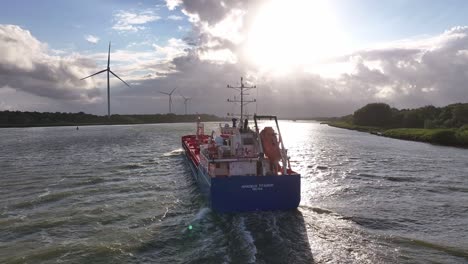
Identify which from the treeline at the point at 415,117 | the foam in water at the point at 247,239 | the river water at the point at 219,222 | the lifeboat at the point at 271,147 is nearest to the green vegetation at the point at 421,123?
the treeline at the point at 415,117

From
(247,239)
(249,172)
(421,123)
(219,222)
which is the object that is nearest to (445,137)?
(421,123)

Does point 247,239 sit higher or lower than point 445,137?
lower

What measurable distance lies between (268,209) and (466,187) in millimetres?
20911

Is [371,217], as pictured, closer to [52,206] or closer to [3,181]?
[52,206]

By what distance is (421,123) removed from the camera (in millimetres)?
131750

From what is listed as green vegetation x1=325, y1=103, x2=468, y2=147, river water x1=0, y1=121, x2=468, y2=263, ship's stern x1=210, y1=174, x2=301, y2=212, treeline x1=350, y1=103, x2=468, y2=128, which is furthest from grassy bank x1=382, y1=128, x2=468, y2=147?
ship's stern x1=210, y1=174, x2=301, y2=212

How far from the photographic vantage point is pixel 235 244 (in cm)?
1716

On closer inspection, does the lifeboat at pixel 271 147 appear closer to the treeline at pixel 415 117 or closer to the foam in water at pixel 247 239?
the foam in water at pixel 247 239

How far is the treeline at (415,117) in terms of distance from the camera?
10788 centimetres

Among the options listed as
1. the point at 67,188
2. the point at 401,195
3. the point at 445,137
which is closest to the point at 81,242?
the point at 67,188

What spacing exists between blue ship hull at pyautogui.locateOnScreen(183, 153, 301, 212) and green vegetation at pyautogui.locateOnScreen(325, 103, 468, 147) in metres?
66.8

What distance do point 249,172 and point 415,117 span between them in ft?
436

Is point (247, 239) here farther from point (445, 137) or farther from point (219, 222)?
point (445, 137)

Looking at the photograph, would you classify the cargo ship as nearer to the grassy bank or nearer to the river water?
the river water
